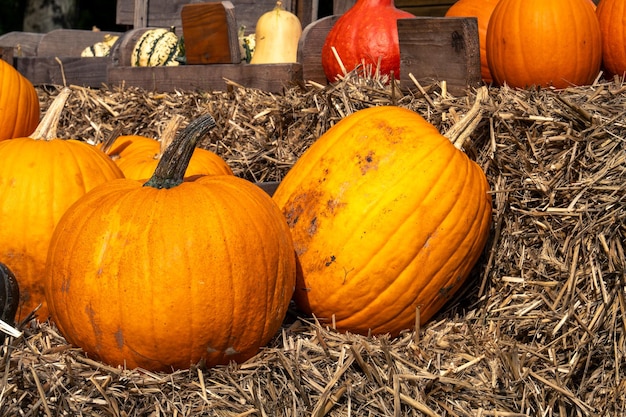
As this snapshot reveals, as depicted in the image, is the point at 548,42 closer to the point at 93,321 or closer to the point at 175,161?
the point at 175,161

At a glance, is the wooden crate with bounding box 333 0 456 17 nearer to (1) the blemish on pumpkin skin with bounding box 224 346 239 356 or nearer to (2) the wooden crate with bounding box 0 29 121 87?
(2) the wooden crate with bounding box 0 29 121 87

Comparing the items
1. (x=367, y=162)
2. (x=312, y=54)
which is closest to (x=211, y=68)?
(x=312, y=54)

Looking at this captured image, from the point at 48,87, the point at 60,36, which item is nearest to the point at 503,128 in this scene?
the point at 48,87

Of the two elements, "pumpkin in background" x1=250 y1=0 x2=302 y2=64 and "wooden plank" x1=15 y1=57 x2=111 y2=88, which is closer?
"pumpkin in background" x1=250 y1=0 x2=302 y2=64

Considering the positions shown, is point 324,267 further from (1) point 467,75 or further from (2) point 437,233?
(1) point 467,75

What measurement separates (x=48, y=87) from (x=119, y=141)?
2694 mm

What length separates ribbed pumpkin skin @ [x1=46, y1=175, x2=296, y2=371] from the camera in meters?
2.15

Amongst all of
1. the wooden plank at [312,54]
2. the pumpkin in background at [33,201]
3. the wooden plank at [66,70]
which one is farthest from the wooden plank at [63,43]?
the pumpkin in background at [33,201]

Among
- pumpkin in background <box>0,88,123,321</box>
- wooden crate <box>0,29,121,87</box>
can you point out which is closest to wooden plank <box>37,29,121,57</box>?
wooden crate <box>0,29,121,87</box>

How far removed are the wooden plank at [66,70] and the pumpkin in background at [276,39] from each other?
131cm

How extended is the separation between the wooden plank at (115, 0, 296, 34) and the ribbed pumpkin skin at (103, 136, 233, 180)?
2.65m

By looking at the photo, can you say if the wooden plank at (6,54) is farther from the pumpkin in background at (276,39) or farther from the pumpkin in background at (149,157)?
the pumpkin in background at (149,157)

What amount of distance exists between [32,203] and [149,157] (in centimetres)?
84

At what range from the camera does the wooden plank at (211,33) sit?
461 centimetres
